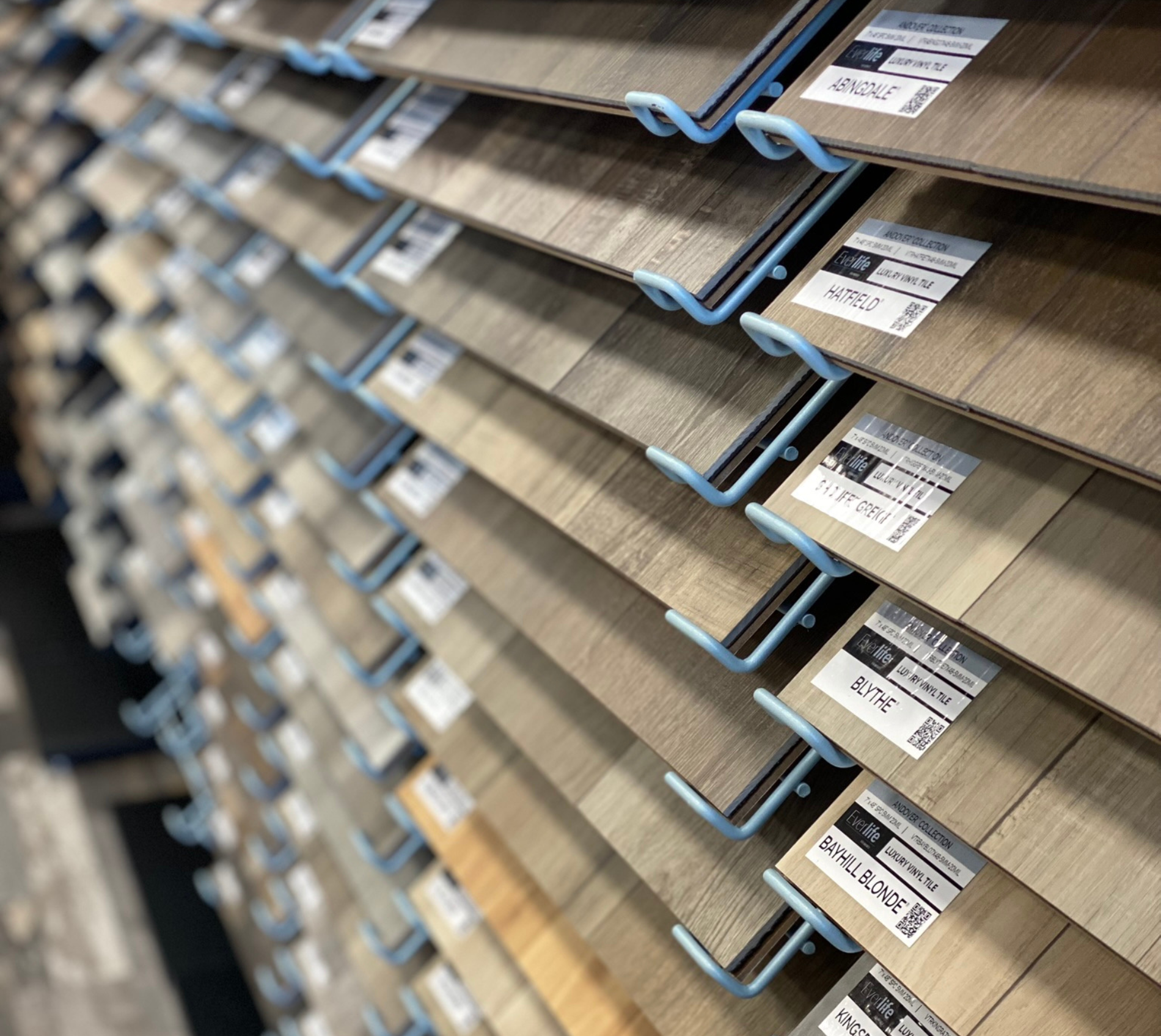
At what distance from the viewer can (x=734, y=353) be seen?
67.8 inches

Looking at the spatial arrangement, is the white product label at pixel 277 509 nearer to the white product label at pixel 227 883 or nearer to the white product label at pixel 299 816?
the white product label at pixel 299 816

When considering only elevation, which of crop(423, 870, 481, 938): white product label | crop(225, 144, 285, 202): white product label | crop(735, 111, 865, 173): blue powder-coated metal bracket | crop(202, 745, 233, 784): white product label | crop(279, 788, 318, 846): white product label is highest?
crop(735, 111, 865, 173): blue powder-coated metal bracket

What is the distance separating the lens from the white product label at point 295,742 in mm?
3979

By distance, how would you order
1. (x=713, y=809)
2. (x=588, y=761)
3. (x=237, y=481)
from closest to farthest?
(x=713, y=809) < (x=588, y=761) < (x=237, y=481)

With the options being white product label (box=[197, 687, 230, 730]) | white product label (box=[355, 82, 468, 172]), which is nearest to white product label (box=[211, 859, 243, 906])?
white product label (box=[197, 687, 230, 730])

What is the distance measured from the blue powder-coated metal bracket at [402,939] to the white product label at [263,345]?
1.47 metres

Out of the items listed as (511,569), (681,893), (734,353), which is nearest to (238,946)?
(511,569)

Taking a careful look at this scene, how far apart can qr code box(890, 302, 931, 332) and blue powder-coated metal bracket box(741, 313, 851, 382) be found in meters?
0.10

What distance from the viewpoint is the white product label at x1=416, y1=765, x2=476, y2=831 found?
2.78 m

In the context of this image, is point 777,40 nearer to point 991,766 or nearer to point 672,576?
point 672,576

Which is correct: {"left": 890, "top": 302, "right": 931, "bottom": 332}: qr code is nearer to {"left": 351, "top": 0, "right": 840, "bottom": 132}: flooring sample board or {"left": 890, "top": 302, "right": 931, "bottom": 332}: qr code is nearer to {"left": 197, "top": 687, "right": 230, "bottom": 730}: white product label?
{"left": 351, "top": 0, "right": 840, "bottom": 132}: flooring sample board

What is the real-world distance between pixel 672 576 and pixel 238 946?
3.40 meters

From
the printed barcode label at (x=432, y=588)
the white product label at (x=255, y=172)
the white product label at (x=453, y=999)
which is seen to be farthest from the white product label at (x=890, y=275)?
the white product label at (x=255, y=172)

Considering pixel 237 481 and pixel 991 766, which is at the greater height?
pixel 991 766
